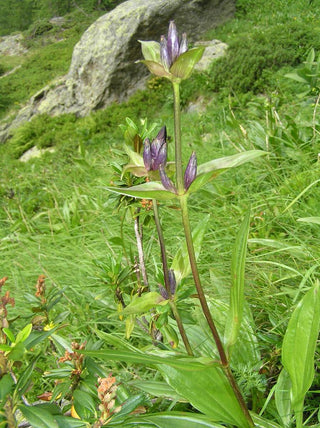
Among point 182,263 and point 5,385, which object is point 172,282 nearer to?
point 182,263

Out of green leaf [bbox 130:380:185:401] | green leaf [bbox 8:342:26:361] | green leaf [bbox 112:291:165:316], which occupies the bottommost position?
green leaf [bbox 130:380:185:401]

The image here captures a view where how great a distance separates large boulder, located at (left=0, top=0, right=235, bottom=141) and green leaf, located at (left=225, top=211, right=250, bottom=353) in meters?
9.37

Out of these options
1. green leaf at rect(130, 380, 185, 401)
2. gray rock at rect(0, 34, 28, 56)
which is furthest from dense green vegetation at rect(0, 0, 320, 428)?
gray rock at rect(0, 34, 28, 56)

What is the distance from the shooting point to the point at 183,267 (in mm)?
1001

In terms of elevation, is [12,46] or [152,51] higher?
[152,51]

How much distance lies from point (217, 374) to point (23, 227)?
2.95m

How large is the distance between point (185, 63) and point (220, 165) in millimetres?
194

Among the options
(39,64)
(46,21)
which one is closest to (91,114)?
(39,64)

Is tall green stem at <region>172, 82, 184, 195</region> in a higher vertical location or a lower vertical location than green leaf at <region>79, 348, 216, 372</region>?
higher

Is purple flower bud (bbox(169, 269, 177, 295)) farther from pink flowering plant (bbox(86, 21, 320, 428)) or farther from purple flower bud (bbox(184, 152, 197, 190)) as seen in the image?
purple flower bud (bbox(184, 152, 197, 190))

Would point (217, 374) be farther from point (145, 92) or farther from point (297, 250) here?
point (145, 92)

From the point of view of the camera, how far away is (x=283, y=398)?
3.42ft

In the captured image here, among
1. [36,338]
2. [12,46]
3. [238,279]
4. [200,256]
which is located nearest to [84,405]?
[36,338]

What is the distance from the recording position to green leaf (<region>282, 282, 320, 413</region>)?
827 mm
